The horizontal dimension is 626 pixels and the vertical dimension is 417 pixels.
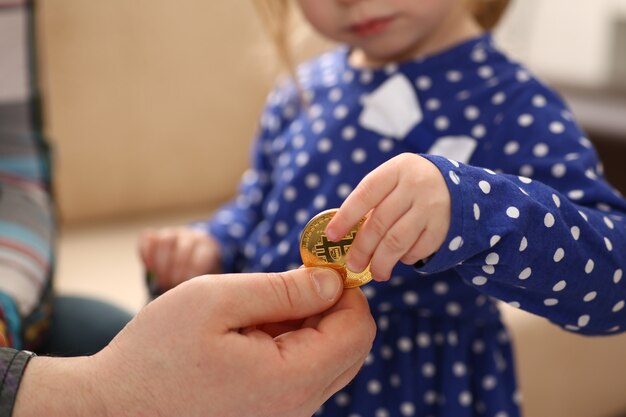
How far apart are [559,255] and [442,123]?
0.27 m

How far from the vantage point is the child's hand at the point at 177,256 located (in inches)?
39.7

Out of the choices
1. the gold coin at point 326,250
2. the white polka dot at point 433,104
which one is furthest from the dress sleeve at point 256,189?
the gold coin at point 326,250

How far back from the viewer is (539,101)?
2.67ft

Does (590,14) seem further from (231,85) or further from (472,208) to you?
(472,208)

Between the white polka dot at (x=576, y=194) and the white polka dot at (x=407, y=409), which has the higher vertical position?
the white polka dot at (x=576, y=194)

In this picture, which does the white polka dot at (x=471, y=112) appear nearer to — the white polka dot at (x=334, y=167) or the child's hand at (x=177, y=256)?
the white polka dot at (x=334, y=167)

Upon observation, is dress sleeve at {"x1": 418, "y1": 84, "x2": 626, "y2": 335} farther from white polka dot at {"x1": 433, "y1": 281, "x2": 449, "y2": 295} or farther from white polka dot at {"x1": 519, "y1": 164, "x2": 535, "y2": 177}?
white polka dot at {"x1": 433, "y1": 281, "x2": 449, "y2": 295}

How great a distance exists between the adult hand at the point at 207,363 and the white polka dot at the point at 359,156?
326 millimetres

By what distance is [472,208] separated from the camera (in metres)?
0.57

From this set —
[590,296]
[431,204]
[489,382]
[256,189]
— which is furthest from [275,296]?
[256,189]

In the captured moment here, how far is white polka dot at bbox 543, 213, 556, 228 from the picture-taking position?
24.1 inches

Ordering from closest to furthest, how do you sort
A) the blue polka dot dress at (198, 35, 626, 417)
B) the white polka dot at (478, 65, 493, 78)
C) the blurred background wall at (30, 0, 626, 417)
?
the blue polka dot dress at (198, 35, 626, 417)
the white polka dot at (478, 65, 493, 78)
the blurred background wall at (30, 0, 626, 417)

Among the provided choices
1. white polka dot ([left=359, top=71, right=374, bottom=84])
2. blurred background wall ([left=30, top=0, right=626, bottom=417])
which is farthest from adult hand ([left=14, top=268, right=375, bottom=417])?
blurred background wall ([left=30, top=0, right=626, bottom=417])

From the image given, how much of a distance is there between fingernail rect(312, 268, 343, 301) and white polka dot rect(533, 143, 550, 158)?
275 mm
